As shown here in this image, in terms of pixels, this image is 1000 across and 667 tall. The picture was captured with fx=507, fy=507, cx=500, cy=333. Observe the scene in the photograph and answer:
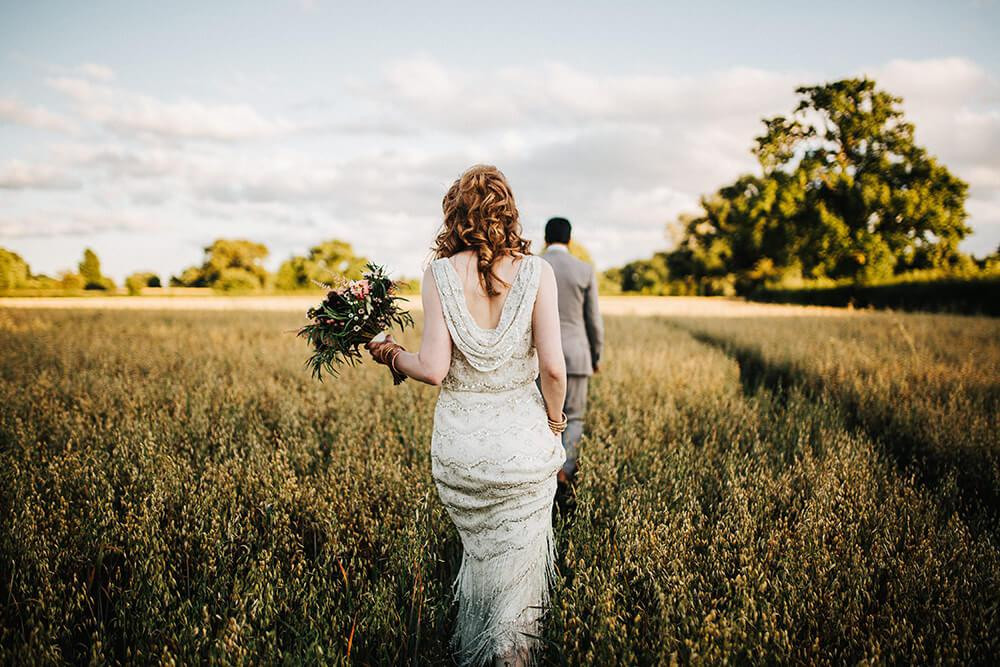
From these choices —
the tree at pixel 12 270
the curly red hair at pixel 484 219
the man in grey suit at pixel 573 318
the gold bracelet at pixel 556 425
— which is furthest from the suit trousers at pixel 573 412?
the tree at pixel 12 270

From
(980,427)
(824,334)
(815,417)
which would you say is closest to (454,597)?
(815,417)

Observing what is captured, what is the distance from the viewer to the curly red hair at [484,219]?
6.80 ft

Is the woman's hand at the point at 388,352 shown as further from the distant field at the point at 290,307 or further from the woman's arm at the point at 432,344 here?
the distant field at the point at 290,307

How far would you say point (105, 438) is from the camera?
424 centimetres

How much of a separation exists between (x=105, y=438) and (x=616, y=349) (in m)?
8.28

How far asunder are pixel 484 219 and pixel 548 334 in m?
0.55

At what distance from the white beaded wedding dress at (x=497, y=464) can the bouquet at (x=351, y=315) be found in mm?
553

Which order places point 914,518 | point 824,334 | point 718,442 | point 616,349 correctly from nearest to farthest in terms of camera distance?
1. point 914,518
2. point 718,442
3. point 616,349
4. point 824,334

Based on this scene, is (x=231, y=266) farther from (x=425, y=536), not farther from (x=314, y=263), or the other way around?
(x=425, y=536)

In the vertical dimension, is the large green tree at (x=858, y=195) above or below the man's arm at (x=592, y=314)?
above

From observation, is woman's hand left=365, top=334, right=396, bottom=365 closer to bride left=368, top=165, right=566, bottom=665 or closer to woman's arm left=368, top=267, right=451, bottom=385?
bride left=368, top=165, right=566, bottom=665

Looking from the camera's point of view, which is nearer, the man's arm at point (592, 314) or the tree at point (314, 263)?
the man's arm at point (592, 314)

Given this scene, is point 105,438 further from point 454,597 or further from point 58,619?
point 454,597

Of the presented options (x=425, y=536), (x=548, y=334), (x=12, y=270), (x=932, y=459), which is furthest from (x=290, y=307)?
(x=548, y=334)
